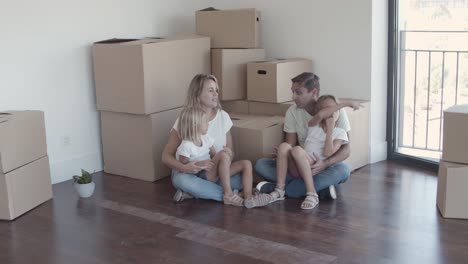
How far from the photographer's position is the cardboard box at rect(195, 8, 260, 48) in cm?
451

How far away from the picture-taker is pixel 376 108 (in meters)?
4.38

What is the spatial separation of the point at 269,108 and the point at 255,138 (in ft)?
1.85

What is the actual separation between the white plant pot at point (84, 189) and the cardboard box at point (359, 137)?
169 centimetres

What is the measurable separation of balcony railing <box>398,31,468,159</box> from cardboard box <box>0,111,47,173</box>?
2568 mm

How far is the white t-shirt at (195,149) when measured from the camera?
3545mm

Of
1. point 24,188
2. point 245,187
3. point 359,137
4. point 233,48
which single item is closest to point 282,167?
point 245,187

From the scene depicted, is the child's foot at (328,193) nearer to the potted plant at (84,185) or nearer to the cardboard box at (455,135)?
the cardboard box at (455,135)

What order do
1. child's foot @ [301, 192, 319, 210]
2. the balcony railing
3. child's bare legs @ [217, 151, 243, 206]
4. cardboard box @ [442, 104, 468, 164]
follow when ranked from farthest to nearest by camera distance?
the balcony railing
child's bare legs @ [217, 151, 243, 206]
child's foot @ [301, 192, 319, 210]
cardboard box @ [442, 104, 468, 164]

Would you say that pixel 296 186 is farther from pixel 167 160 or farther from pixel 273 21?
pixel 273 21

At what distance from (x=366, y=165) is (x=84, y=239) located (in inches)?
85.0

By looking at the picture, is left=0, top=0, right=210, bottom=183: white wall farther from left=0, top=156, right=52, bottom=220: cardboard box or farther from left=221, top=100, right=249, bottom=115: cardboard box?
left=221, top=100, right=249, bottom=115: cardboard box

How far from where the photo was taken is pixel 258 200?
3.47 meters

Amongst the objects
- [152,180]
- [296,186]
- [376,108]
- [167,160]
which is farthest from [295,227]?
[376,108]

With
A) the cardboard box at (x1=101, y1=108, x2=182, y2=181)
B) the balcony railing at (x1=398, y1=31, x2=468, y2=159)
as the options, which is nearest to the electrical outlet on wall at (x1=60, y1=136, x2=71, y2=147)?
the cardboard box at (x1=101, y1=108, x2=182, y2=181)
